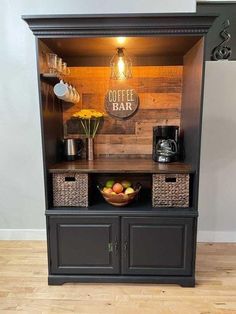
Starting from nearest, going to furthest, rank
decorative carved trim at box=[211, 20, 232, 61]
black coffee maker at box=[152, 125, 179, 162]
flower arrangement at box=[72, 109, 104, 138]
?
black coffee maker at box=[152, 125, 179, 162]
flower arrangement at box=[72, 109, 104, 138]
decorative carved trim at box=[211, 20, 232, 61]

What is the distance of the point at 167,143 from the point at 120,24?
1.00m

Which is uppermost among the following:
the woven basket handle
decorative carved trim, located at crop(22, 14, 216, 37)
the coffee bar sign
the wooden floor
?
decorative carved trim, located at crop(22, 14, 216, 37)

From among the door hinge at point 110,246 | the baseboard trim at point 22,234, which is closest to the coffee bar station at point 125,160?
the door hinge at point 110,246

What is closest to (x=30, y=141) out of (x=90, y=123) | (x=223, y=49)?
(x=90, y=123)

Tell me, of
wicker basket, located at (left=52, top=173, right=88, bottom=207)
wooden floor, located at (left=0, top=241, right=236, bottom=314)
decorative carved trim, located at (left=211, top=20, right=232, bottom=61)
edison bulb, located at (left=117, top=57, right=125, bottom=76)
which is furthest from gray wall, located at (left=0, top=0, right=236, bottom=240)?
wicker basket, located at (left=52, top=173, right=88, bottom=207)

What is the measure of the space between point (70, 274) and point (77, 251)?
21 centimetres

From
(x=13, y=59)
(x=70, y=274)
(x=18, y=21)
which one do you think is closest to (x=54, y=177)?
(x=70, y=274)

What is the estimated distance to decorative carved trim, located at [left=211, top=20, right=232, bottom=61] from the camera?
8.27 ft

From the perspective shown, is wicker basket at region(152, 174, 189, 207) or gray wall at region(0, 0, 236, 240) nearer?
wicker basket at region(152, 174, 189, 207)

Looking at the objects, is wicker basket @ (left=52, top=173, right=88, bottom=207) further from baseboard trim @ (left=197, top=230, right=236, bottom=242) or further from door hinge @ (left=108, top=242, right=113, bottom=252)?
baseboard trim @ (left=197, top=230, right=236, bottom=242)

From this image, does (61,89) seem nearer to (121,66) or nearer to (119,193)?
(121,66)

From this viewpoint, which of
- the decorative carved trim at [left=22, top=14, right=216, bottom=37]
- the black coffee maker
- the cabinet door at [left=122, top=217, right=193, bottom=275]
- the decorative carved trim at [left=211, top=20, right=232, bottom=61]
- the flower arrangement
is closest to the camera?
the decorative carved trim at [left=22, top=14, right=216, bottom=37]

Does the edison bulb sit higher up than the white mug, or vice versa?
the edison bulb

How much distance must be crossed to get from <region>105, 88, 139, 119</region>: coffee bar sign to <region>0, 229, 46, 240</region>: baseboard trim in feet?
5.06
